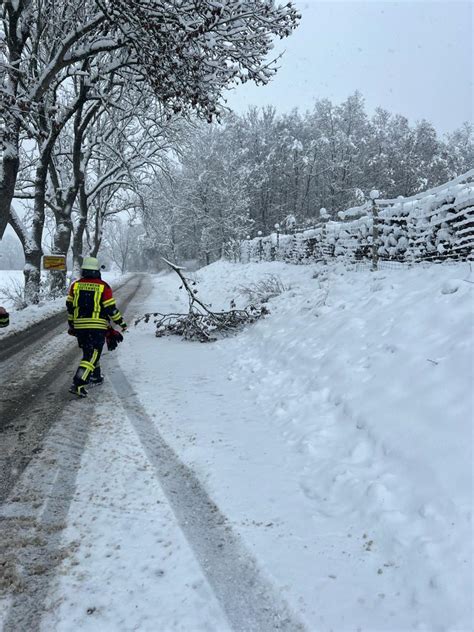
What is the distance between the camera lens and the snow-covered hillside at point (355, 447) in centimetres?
233

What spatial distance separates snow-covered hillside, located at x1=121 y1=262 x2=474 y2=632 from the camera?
2.33m

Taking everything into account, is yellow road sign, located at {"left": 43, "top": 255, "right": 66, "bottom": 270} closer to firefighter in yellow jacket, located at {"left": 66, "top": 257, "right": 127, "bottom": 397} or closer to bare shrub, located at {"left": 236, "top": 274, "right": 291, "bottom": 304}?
bare shrub, located at {"left": 236, "top": 274, "right": 291, "bottom": 304}

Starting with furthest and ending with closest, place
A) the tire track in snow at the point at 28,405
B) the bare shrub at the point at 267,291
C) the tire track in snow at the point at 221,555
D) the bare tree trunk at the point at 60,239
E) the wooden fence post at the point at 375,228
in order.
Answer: the bare tree trunk at the point at 60,239, the bare shrub at the point at 267,291, the wooden fence post at the point at 375,228, the tire track in snow at the point at 28,405, the tire track in snow at the point at 221,555

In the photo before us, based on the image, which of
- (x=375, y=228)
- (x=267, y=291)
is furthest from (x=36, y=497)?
(x=267, y=291)

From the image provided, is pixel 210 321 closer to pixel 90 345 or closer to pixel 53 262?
pixel 90 345

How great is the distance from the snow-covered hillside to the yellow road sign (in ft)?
39.8

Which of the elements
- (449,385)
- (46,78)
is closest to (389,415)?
(449,385)

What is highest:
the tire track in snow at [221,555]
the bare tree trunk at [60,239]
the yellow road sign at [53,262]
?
the bare tree trunk at [60,239]

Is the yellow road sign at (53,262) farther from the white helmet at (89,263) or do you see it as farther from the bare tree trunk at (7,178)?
the white helmet at (89,263)

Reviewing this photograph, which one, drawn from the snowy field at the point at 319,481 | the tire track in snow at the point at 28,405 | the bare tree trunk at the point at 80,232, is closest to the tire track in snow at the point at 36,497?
the tire track in snow at the point at 28,405

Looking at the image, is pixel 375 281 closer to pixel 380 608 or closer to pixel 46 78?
pixel 380 608

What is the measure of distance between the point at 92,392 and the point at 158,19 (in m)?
5.62

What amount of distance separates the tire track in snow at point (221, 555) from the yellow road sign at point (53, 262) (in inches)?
598

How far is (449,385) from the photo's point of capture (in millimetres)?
3588
